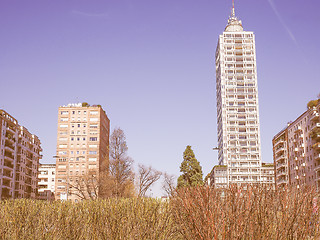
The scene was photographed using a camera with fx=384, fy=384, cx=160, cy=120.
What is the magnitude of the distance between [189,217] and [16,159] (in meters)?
95.7

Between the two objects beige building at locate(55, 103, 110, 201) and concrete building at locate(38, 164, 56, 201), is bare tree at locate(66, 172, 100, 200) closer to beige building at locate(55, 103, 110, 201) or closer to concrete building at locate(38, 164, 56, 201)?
beige building at locate(55, 103, 110, 201)

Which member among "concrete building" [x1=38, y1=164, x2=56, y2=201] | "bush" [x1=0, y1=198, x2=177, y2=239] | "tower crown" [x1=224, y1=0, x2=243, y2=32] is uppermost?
"tower crown" [x1=224, y1=0, x2=243, y2=32]

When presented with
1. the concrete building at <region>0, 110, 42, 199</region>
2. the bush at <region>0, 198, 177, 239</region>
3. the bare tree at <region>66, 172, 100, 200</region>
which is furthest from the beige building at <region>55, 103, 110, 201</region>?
the bush at <region>0, 198, 177, 239</region>

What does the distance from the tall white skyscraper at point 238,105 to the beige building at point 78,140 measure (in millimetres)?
40568

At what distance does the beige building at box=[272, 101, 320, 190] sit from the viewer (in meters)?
82.1

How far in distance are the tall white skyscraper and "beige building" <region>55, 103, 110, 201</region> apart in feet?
133

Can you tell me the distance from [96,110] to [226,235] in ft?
393

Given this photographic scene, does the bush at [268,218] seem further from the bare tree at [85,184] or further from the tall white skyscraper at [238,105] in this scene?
the tall white skyscraper at [238,105]

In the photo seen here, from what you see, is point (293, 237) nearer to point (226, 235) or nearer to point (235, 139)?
point (226, 235)

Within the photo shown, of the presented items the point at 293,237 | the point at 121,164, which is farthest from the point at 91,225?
the point at 121,164

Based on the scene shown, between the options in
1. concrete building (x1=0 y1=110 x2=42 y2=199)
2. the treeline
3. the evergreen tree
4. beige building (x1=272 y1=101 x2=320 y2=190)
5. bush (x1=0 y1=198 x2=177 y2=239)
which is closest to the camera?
→ the treeline

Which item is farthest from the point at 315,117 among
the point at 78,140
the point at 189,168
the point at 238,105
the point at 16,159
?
the point at 16,159

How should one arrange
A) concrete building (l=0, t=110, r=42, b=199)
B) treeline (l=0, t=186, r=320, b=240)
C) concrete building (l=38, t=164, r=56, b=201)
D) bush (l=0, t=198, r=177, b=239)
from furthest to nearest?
concrete building (l=38, t=164, r=56, b=201) → concrete building (l=0, t=110, r=42, b=199) → bush (l=0, t=198, r=177, b=239) → treeline (l=0, t=186, r=320, b=240)

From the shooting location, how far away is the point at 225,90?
133 meters
